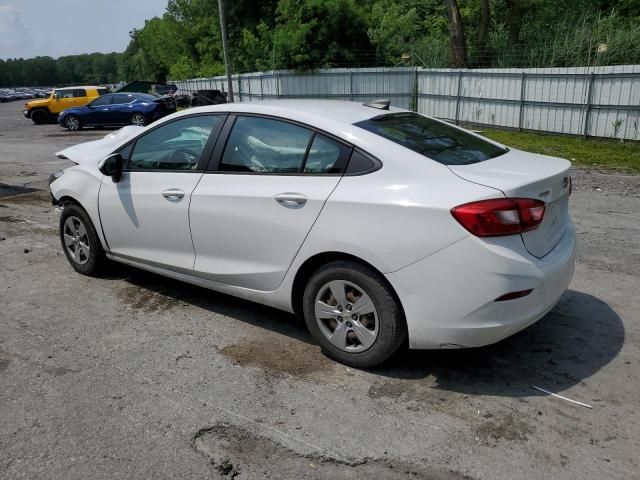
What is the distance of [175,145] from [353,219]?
185cm

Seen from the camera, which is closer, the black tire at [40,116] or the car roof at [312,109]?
the car roof at [312,109]

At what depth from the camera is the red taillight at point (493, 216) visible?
121 inches

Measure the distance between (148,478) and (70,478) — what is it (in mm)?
360

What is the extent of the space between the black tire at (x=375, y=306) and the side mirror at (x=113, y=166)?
2041 millimetres

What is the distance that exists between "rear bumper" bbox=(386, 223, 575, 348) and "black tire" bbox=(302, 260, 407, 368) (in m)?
0.08

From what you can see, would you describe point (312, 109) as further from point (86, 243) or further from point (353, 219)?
point (86, 243)

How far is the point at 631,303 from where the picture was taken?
14.8 feet

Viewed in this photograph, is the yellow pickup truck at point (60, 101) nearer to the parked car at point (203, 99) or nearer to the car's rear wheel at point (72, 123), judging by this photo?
the car's rear wheel at point (72, 123)

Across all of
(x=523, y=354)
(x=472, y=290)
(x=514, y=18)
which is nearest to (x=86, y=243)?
(x=472, y=290)

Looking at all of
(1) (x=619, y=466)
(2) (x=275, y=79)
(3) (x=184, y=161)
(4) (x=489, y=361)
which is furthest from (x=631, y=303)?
(2) (x=275, y=79)

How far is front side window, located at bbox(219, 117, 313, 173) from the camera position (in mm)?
3824

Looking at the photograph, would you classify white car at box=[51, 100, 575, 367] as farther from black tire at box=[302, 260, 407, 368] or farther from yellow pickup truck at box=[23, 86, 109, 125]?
yellow pickup truck at box=[23, 86, 109, 125]

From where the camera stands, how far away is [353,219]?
11.2 ft

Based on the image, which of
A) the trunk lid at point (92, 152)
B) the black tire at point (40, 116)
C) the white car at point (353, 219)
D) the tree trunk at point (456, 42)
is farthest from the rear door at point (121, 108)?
the white car at point (353, 219)
